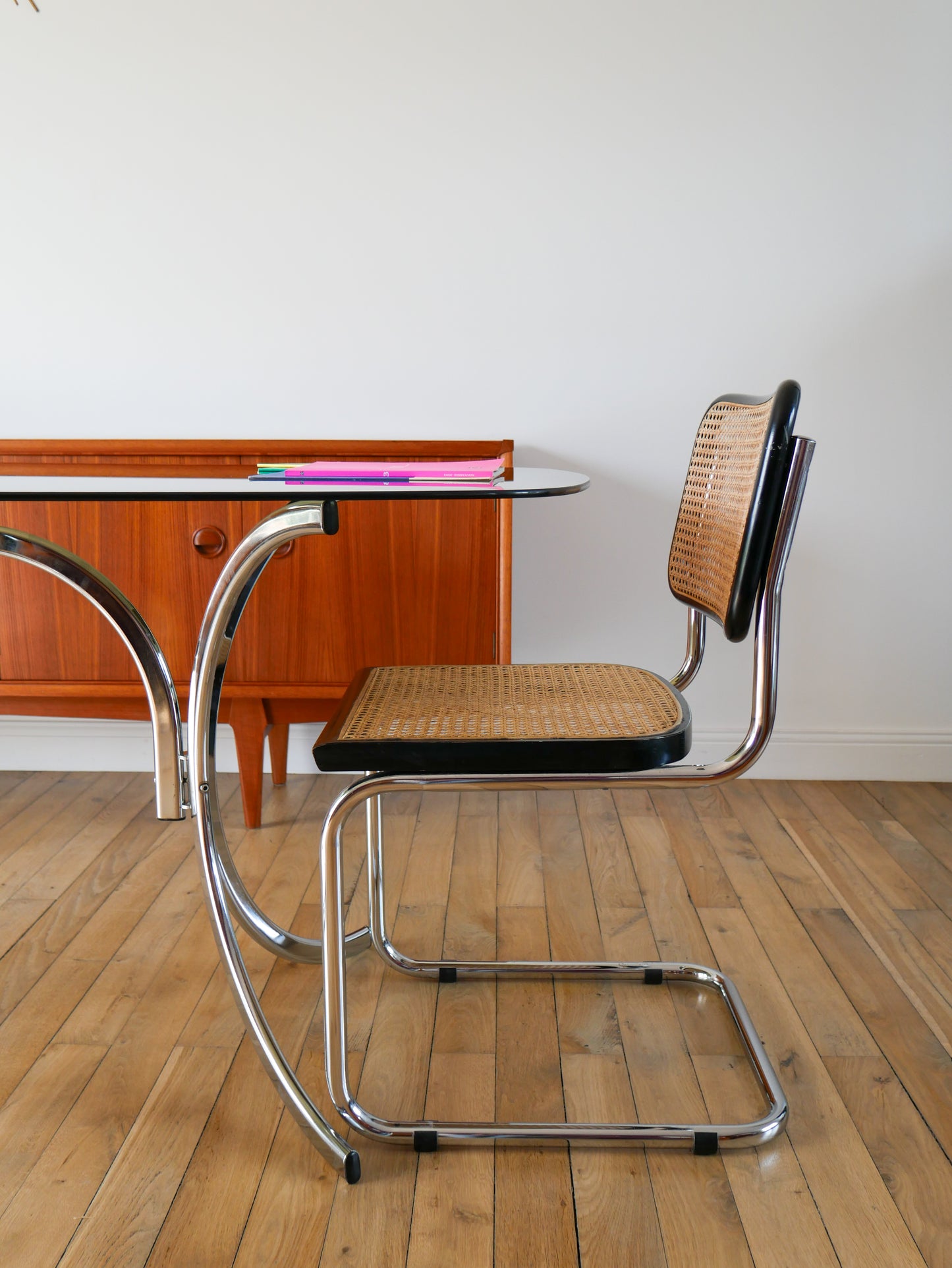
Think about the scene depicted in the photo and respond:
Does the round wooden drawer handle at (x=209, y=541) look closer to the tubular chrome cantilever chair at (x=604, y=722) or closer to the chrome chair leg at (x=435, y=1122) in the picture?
the tubular chrome cantilever chair at (x=604, y=722)

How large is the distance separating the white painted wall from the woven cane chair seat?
1.18 m

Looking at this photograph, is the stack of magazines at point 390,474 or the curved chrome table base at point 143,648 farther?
the curved chrome table base at point 143,648

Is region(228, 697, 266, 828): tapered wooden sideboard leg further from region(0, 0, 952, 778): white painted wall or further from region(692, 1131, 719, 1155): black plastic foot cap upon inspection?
region(692, 1131, 719, 1155): black plastic foot cap

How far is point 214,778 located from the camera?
1261 millimetres

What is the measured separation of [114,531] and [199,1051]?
43.7 inches

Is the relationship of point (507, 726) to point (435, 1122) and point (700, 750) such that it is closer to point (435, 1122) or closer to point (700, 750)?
point (435, 1122)

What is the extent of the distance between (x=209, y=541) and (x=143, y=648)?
0.87 meters

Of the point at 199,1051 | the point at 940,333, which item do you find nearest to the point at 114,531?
the point at 199,1051

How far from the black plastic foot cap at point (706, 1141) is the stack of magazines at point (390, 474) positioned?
78 cm

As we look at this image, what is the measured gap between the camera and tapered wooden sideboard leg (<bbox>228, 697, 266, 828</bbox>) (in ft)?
7.32

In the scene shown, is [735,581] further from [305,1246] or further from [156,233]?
[156,233]

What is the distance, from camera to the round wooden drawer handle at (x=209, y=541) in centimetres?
212

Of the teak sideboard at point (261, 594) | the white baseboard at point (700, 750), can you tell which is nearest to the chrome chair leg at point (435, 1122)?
the teak sideboard at point (261, 594)

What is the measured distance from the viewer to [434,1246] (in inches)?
42.6
